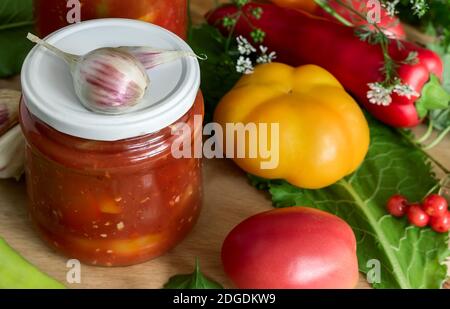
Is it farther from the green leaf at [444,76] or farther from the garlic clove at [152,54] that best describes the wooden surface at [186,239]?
the garlic clove at [152,54]

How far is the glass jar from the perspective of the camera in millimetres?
1043

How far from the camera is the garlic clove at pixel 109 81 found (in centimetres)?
87

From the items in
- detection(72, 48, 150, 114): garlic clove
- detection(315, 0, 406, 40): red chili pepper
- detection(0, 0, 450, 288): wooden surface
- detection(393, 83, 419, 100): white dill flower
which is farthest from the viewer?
detection(315, 0, 406, 40): red chili pepper

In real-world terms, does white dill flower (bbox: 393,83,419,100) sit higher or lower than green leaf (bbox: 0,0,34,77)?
higher

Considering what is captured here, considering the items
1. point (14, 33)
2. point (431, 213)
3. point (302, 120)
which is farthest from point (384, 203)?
point (14, 33)

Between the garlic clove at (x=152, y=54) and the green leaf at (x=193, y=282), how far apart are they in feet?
0.84

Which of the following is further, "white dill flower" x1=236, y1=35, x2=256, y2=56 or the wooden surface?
"white dill flower" x1=236, y1=35, x2=256, y2=56

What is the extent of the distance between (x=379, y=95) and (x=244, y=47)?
9.1 inches

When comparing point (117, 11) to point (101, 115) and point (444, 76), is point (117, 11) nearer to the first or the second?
point (101, 115)

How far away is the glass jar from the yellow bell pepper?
139 mm

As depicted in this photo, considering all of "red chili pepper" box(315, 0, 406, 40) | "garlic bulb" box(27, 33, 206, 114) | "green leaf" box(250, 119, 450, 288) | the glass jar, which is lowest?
"green leaf" box(250, 119, 450, 288)


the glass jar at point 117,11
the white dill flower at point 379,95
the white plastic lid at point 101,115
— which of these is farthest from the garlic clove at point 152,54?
the white dill flower at point 379,95

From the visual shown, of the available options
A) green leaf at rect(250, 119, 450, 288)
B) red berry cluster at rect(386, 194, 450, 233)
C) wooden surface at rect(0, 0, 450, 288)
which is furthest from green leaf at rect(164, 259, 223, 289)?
red berry cluster at rect(386, 194, 450, 233)

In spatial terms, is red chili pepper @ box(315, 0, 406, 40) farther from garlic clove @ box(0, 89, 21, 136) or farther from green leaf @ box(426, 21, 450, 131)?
→ garlic clove @ box(0, 89, 21, 136)
